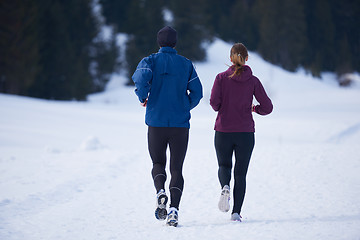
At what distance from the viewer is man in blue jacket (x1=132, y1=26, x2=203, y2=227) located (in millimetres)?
3814

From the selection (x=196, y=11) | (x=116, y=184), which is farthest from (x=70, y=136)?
(x=196, y=11)

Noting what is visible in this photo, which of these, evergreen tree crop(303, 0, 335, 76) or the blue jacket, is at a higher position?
evergreen tree crop(303, 0, 335, 76)

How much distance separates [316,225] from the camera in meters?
3.74

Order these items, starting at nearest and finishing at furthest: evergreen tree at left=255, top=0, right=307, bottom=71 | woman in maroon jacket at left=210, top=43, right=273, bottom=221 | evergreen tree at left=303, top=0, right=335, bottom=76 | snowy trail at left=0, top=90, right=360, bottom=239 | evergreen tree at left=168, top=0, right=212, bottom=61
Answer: snowy trail at left=0, top=90, right=360, bottom=239 → woman in maroon jacket at left=210, top=43, right=273, bottom=221 → evergreen tree at left=168, top=0, right=212, bottom=61 → evergreen tree at left=255, top=0, right=307, bottom=71 → evergreen tree at left=303, top=0, right=335, bottom=76

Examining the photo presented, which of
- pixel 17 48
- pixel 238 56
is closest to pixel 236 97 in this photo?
pixel 238 56

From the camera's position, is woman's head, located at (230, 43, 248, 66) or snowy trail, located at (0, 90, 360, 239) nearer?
snowy trail, located at (0, 90, 360, 239)

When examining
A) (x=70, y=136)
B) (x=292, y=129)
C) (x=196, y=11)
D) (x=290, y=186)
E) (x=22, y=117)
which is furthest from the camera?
(x=196, y=11)

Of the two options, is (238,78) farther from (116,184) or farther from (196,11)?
(196,11)

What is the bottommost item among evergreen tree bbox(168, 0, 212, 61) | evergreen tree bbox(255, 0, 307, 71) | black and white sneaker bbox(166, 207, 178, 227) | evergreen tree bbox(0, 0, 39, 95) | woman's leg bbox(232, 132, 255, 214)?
black and white sneaker bbox(166, 207, 178, 227)

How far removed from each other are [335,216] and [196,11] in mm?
36960

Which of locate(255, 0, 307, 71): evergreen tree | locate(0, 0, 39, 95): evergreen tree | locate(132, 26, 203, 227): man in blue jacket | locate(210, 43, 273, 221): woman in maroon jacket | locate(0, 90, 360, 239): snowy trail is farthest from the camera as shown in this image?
locate(255, 0, 307, 71): evergreen tree

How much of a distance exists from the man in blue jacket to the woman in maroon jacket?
272 millimetres

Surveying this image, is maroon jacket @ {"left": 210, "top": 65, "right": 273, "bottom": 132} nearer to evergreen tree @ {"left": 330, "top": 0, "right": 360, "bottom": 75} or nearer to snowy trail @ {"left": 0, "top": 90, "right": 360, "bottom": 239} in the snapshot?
snowy trail @ {"left": 0, "top": 90, "right": 360, "bottom": 239}

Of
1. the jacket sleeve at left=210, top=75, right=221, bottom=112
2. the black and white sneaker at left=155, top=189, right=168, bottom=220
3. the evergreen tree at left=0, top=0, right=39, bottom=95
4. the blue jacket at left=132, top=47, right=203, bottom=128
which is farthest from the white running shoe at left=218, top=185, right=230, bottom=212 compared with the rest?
the evergreen tree at left=0, top=0, right=39, bottom=95
